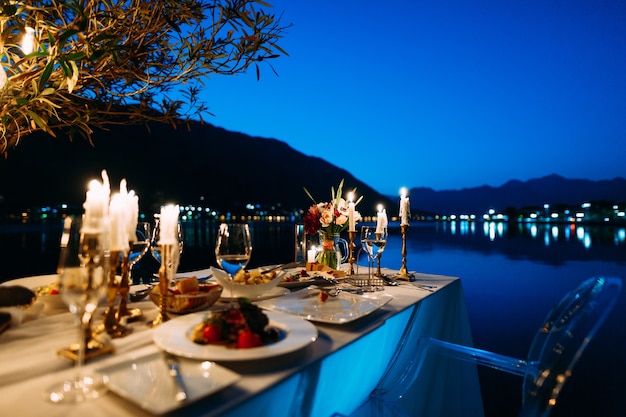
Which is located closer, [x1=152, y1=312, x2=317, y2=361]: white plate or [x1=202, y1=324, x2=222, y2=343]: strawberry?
[x1=152, y1=312, x2=317, y2=361]: white plate

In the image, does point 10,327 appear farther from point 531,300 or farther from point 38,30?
point 531,300

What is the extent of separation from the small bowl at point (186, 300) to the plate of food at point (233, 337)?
234 millimetres

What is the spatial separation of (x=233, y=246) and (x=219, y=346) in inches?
28.5

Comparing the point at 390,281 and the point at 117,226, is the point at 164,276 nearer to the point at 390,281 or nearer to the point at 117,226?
the point at 117,226

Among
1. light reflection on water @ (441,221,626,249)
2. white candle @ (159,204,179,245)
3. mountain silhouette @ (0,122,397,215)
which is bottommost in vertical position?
light reflection on water @ (441,221,626,249)

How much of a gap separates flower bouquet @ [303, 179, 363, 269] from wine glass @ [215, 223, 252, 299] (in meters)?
1.01

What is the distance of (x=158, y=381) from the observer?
80cm

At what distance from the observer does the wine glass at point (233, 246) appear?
66.0 inches

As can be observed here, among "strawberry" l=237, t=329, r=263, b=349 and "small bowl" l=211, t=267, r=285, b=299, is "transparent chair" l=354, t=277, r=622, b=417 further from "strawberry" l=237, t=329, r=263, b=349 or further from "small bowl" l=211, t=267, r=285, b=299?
"strawberry" l=237, t=329, r=263, b=349

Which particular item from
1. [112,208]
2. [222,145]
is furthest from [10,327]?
[222,145]

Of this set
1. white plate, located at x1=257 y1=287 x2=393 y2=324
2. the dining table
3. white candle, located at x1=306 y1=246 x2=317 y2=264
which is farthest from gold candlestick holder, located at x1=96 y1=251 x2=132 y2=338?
Result: white candle, located at x1=306 y1=246 x2=317 y2=264

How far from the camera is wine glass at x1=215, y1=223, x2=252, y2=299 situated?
1.68m

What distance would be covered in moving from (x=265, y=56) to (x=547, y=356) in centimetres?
166

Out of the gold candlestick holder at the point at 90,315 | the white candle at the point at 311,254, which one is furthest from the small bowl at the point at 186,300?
the white candle at the point at 311,254
